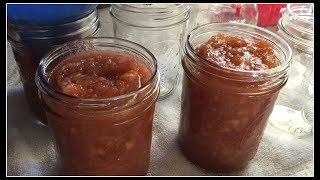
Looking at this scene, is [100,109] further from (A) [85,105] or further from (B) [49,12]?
(B) [49,12]

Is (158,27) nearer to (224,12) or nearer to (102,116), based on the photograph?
(224,12)

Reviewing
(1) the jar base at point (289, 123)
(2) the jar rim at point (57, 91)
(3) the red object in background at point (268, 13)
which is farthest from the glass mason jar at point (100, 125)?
(3) the red object in background at point (268, 13)

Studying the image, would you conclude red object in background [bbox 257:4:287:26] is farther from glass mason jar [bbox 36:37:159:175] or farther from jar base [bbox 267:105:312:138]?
glass mason jar [bbox 36:37:159:175]

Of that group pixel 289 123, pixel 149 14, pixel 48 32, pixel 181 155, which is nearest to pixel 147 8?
pixel 149 14

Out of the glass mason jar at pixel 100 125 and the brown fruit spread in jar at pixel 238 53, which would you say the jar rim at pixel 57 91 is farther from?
the brown fruit spread in jar at pixel 238 53

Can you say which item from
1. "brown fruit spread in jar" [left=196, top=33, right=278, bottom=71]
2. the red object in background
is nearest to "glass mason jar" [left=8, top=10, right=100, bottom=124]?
"brown fruit spread in jar" [left=196, top=33, right=278, bottom=71]

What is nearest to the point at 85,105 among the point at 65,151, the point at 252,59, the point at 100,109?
the point at 100,109

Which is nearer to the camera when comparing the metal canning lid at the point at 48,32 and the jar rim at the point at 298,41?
the metal canning lid at the point at 48,32
